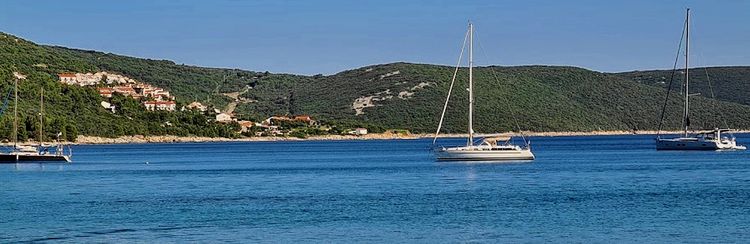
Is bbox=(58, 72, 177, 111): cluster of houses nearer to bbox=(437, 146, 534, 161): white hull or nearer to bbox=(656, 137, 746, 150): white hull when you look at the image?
bbox=(656, 137, 746, 150): white hull

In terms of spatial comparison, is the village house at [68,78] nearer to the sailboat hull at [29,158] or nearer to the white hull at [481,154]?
the sailboat hull at [29,158]

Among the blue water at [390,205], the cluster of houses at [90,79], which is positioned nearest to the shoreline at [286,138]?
the cluster of houses at [90,79]

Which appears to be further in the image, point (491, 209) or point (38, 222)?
point (491, 209)

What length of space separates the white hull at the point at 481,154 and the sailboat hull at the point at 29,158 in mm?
25343

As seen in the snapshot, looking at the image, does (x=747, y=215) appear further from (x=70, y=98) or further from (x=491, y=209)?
(x=70, y=98)

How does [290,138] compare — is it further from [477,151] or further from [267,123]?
[477,151]

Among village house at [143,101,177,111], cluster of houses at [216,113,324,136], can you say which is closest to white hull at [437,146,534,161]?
village house at [143,101,177,111]

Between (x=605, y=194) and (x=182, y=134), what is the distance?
108 metres

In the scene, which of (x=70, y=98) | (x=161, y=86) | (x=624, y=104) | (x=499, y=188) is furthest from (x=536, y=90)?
(x=499, y=188)

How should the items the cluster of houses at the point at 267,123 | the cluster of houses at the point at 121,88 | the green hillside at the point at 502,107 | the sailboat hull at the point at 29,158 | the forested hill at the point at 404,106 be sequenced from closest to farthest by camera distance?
1. the sailboat hull at the point at 29,158
2. the forested hill at the point at 404,106
3. the cluster of houses at the point at 121,88
4. the cluster of houses at the point at 267,123
5. the green hillside at the point at 502,107

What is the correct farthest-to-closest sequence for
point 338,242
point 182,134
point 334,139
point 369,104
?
point 369,104 → point 334,139 → point 182,134 → point 338,242

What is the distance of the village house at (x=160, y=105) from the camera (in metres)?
147

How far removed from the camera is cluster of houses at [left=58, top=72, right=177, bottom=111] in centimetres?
14589

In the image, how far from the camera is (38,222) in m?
32.0
